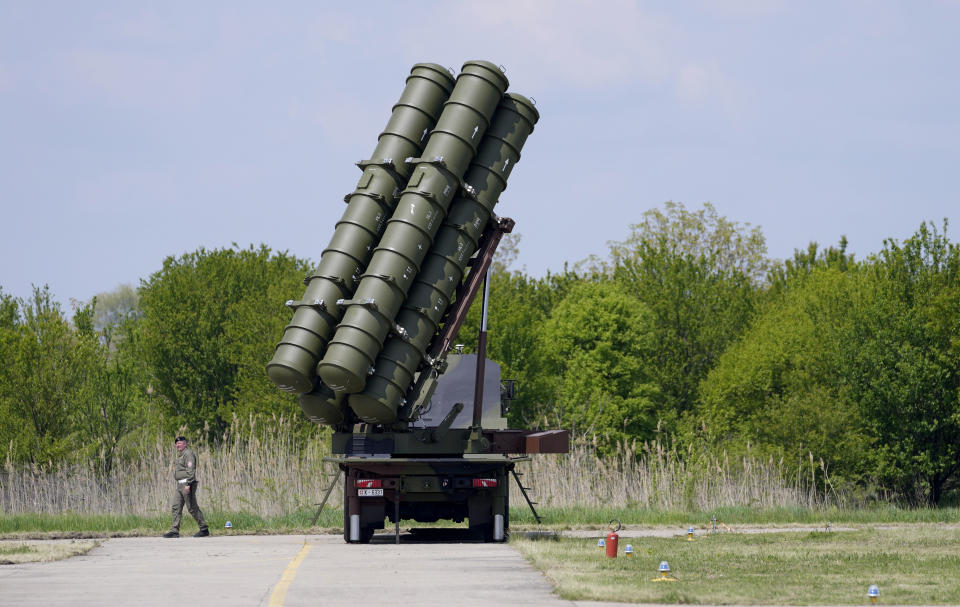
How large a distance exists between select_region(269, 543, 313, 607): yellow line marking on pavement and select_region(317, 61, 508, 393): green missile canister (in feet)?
8.01

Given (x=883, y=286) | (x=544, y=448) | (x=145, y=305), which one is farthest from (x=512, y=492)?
(x=145, y=305)

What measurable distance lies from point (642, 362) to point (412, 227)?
33019 millimetres

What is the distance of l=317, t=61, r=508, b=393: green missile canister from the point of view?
1823 centimetres

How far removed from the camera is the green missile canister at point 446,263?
18641 millimetres

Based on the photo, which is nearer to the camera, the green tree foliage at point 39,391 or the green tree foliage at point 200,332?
the green tree foliage at point 39,391

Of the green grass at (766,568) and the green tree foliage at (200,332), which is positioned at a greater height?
the green tree foliage at (200,332)

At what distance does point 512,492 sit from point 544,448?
7956 mm

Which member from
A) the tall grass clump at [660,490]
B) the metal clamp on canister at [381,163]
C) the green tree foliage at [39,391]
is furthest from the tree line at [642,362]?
the metal clamp on canister at [381,163]

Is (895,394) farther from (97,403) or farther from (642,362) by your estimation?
(97,403)

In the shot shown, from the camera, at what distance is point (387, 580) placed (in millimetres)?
13430

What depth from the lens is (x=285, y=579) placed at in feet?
44.6

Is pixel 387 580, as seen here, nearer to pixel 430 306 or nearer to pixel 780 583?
pixel 780 583

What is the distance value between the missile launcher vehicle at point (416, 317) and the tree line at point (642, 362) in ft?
30.4

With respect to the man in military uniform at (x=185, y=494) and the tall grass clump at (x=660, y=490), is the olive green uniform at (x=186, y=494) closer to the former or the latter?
the man in military uniform at (x=185, y=494)
